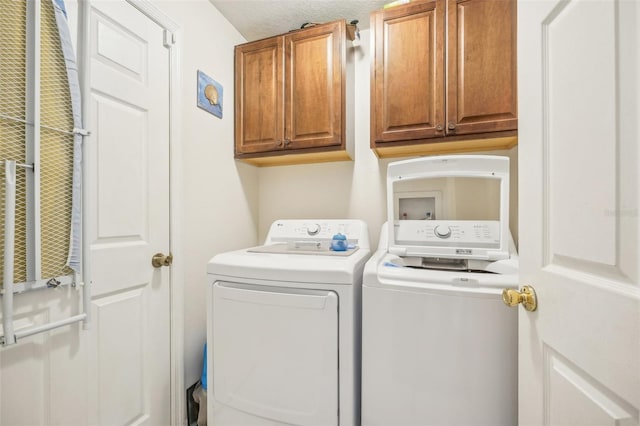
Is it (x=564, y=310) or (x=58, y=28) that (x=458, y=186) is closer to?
(x=564, y=310)

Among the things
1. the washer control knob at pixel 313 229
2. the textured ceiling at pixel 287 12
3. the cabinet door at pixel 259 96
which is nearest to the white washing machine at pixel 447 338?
the washer control knob at pixel 313 229

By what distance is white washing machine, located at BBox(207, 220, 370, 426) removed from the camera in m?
1.12

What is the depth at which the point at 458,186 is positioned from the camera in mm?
1801

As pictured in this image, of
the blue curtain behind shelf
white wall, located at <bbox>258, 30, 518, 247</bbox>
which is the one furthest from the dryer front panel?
white wall, located at <bbox>258, 30, 518, 247</bbox>

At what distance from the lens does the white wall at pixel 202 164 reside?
1.56m

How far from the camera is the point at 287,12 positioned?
1.83 meters

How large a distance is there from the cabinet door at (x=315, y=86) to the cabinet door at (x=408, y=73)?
23 centimetres

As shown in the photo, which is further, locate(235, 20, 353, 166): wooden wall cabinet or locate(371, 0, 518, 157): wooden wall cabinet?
locate(235, 20, 353, 166): wooden wall cabinet

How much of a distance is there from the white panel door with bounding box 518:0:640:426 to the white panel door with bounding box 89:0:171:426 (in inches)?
61.5

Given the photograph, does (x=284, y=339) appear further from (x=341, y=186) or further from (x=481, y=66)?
(x=481, y=66)

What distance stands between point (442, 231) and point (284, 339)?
3.10ft

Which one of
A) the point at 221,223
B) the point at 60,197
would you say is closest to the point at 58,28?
the point at 60,197

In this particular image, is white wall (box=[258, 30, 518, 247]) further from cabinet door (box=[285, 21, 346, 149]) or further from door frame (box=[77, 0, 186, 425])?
door frame (box=[77, 0, 186, 425])

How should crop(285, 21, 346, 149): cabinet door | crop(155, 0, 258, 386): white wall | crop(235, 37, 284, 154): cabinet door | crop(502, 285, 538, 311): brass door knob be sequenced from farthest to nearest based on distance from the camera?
crop(235, 37, 284, 154): cabinet door → crop(285, 21, 346, 149): cabinet door → crop(155, 0, 258, 386): white wall → crop(502, 285, 538, 311): brass door knob
